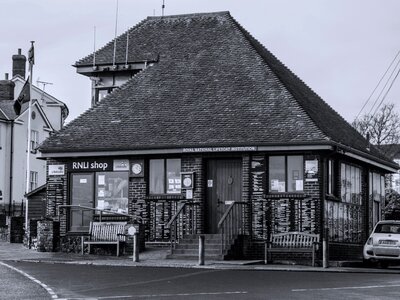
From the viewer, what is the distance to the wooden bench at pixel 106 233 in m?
32.5

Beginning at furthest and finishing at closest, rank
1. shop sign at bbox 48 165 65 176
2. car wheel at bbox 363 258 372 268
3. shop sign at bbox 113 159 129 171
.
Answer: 1. shop sign at bbox 48 165 65 176
2. shop sign at bbox 113 159 129 171
3. car wheel at bbox 363 258 372 268

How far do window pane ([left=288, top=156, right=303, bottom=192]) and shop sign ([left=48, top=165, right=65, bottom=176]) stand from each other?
26.6ft

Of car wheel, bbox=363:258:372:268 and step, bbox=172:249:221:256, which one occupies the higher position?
step, bbox=172:249:221:256

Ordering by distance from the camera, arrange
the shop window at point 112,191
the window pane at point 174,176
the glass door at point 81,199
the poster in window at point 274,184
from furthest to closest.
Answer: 1. the glass door at point 81,199
2. the shop window at point 112,191
3. the window pane at point 174,176
4. the poster in window at point 274,184

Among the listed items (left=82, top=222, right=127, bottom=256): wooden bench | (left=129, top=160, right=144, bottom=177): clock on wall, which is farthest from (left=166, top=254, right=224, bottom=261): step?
(left=129, top=160, right=144, bottom=177): clock on wall

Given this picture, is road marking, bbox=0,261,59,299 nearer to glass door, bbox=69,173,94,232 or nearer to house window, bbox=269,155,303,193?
glass door, bbox=69,173,94,232

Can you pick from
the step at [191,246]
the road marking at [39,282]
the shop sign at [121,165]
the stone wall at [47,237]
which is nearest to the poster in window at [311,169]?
the step at [191,246]

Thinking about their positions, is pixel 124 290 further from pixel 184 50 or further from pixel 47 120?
pixel 47 120

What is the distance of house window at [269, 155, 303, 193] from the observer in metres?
32.9

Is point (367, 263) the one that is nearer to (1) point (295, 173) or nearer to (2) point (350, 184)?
(1) point (295, 173)

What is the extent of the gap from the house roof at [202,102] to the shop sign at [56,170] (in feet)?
2.81

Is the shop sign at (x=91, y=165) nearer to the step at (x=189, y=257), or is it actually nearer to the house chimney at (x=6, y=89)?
the step at (x=189, y=257)

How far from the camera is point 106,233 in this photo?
33031 millimetres

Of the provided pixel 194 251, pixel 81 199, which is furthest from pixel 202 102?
pixel 194 251
